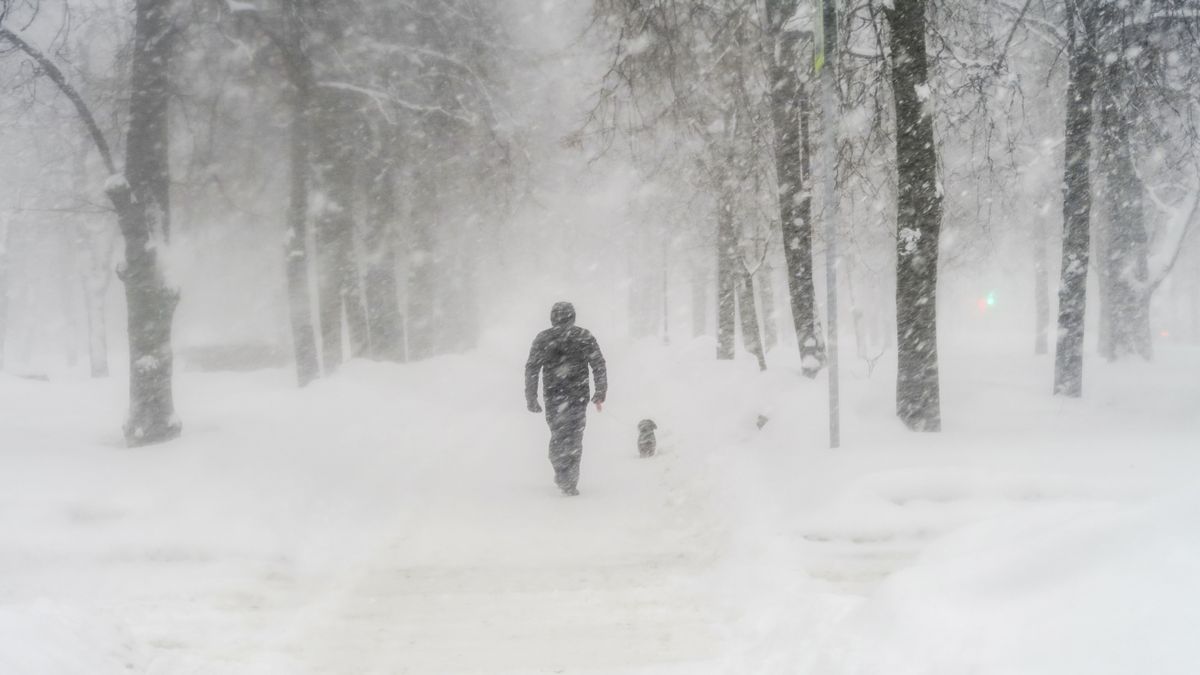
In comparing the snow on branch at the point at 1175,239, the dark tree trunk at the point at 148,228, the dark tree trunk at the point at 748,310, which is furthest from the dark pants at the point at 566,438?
the snow on branch at the point at 1175,239

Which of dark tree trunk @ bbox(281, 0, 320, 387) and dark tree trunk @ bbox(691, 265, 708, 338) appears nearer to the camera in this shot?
dark tree trunk @ bbox(281, 0, 320, 387)

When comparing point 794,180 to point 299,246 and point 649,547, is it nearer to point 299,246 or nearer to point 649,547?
point 649,547

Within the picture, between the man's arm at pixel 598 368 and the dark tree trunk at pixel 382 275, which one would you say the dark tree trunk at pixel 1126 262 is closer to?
the man's arm at pixel 598 368

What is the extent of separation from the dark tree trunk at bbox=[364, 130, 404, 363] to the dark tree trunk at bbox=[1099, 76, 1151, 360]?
13534 mm

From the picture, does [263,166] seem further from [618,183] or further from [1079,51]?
[1079,51]

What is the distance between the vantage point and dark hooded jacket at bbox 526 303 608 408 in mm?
8609

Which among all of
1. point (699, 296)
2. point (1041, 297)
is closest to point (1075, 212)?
point (1041, 297)

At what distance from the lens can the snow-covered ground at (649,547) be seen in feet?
10.1

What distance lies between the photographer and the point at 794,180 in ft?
34.8

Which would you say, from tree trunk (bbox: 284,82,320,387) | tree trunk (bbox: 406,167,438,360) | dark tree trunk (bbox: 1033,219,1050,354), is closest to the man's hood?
tree trunk (bbox: 284,82,320,387)

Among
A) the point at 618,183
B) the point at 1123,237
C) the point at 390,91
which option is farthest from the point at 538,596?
the point at 618,183

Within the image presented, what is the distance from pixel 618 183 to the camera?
25.4 meters

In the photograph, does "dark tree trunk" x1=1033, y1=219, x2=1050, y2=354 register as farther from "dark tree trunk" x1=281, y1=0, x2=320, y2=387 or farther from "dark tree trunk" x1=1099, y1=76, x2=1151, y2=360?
"dark tree trunk" x1=281, y1=0, x2=320, y2=387

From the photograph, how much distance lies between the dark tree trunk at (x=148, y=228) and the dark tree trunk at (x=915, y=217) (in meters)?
8.32
